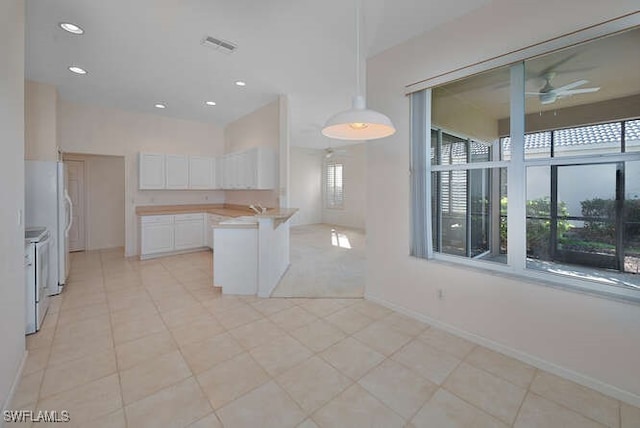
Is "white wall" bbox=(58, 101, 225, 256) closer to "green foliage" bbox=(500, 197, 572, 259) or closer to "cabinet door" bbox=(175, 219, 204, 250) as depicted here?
"cabinet door" bbox=(175, 219, 204, 250)

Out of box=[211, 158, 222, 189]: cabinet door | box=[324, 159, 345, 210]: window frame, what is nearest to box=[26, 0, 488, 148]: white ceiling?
box=[211, 158, 222, 189]: cabinet door

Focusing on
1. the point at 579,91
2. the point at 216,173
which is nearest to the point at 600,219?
the point at 579,91

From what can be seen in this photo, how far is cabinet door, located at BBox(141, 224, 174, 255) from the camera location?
5.14 metres

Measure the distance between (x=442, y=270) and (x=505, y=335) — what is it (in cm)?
70

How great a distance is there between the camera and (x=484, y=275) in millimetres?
2344

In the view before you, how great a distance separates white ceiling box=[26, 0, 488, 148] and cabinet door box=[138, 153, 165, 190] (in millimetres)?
1080

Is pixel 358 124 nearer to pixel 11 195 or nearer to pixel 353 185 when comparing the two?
pixel 11 195

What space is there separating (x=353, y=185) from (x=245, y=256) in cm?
635

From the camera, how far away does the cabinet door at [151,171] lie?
541cm

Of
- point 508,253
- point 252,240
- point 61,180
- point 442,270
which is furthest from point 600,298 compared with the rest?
point 61,180

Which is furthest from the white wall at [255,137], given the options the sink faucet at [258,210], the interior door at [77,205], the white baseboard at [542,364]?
the white baseboard at [542,364]

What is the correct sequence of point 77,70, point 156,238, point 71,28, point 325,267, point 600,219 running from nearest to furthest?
1. point 600,219
2. point 71,28
3. point 77,70
4. point 325,267
5. point 156,238

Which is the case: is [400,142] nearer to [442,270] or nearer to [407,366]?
[442,270]

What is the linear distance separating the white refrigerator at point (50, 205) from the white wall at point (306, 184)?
636cm
